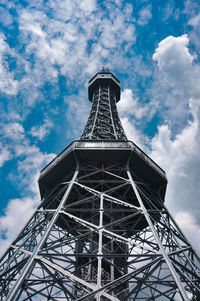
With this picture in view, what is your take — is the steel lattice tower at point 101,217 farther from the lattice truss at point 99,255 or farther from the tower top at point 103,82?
the tower top at point 103,82

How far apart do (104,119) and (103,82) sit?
39.5ft

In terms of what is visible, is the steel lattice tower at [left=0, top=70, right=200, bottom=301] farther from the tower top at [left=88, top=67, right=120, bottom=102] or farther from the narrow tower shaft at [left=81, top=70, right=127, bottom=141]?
the tower top at [left=88, top=67, right=120, bottom=102]

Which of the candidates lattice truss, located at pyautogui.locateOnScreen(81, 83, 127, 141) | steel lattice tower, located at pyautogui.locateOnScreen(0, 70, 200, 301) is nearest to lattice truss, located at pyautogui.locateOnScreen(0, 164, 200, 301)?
steel lattice tower, located at pyautogui.locateOnScreen(0, 70, 200, 301)

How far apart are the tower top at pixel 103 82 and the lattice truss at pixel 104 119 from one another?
1.78 ft

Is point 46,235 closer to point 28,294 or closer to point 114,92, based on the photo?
point 28,294

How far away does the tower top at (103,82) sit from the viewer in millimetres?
44125

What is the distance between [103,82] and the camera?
44281 millimetres

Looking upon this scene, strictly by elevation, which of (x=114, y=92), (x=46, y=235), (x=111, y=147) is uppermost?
(x=114, y=92)

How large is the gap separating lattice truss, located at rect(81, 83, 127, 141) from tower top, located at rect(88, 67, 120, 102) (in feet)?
1.78

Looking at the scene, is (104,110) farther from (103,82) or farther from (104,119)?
(103,82)

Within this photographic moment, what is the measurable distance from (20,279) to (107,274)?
228 inches

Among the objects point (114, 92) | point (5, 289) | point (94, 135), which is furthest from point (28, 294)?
point (114, 92)

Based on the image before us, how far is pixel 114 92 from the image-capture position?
1745 inches

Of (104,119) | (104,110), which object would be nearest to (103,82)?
(104,110)
